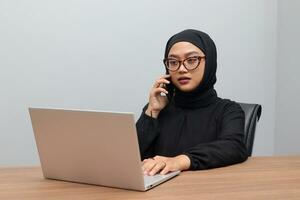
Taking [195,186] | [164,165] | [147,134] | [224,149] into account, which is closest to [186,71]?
[147,134]

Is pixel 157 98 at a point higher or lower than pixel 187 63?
lower

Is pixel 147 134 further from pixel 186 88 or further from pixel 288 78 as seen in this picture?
pixel 288 78

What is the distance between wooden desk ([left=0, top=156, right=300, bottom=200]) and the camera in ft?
3.49

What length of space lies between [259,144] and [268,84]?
→ 38cm

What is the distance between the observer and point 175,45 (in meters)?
1.75

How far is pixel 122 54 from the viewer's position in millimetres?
2322

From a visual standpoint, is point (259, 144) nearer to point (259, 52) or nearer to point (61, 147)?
point (259, 52)

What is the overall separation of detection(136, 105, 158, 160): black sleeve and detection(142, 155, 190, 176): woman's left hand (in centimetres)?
41

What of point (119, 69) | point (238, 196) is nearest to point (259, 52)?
point (119, 69)

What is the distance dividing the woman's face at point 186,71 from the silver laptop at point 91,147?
0.58 m

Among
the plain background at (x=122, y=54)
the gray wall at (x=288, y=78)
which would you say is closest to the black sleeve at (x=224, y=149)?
the plain background at (x=122, y=54)

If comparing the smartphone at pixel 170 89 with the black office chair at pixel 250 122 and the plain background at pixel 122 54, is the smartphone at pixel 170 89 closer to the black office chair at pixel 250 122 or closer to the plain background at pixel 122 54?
the black office chair at pixel 250 122

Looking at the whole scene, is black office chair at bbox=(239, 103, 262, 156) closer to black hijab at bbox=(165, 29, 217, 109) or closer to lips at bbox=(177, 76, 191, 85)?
black hijab at bbox=(165, 29, 217, 109)

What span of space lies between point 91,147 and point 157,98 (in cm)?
70
